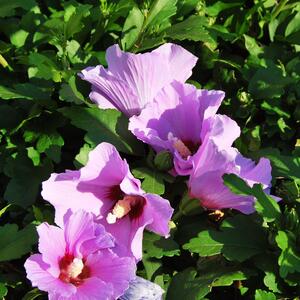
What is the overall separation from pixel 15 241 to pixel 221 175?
0.44m

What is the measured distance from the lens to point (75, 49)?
1.62m

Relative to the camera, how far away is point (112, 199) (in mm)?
1363

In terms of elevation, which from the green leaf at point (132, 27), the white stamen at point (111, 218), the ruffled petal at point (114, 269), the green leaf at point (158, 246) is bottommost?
the green leaf at point (158, 246)

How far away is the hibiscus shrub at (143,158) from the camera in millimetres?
1260

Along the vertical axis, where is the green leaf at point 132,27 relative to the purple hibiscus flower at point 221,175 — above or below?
above

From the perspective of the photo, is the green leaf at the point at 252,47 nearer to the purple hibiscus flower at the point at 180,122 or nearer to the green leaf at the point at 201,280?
the purple hibiscus flower at the point at 180,122

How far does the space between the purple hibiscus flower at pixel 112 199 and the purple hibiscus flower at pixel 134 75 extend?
0.20 metres

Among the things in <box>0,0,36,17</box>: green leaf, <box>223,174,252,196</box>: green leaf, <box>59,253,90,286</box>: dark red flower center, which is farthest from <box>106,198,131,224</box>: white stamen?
<box>0,0,36,17</box>: green leaf

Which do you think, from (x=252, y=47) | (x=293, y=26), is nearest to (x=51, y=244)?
(x=252, y=47)

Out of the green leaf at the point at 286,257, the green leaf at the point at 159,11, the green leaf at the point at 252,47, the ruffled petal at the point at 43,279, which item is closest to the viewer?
the ruffled petal at the point at 43,279

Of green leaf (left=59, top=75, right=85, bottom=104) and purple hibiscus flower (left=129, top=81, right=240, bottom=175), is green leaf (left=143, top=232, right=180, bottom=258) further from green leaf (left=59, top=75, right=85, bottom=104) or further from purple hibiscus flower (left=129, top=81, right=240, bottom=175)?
green leaf (left=59, top=75, right=85, bottom=104)

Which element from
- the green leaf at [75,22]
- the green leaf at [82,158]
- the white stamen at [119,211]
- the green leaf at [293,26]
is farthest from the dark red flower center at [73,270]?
the green leaf at [293,26]

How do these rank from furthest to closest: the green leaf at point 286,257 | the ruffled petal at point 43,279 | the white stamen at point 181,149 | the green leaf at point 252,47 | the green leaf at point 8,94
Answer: the green leaf at point 252,47
the green leaf at point 8,94
the white stamen at point 181,149
the green leaf at point 286,257
the ruffled petal at point 43,279

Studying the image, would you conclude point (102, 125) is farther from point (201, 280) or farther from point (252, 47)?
point (252, 47)
